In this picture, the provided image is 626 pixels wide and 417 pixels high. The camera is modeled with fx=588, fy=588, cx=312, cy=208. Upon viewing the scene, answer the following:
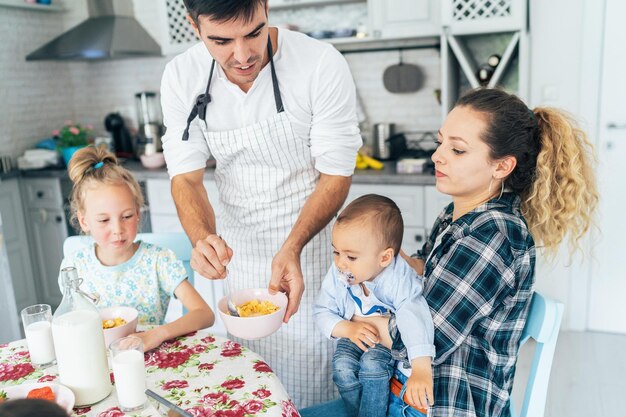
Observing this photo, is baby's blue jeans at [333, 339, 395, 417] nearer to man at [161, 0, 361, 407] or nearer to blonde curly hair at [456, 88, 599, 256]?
man at [161, 0, 361, 407]

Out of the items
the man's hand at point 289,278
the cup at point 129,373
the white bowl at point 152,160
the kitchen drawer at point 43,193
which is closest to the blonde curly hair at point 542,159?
the man's hand at point 289,278

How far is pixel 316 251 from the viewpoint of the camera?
1.89 meters

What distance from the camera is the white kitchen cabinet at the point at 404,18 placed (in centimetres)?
317

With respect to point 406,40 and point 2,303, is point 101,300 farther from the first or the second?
point 406,40

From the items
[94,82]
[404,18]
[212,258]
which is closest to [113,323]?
[212,258]

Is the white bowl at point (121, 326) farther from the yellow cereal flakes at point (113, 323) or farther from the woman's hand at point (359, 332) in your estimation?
the woman's hand at point (359, 332)

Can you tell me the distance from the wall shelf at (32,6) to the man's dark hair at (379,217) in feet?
11.3

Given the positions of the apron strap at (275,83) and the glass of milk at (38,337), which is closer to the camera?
the glass of milk at (38,337)

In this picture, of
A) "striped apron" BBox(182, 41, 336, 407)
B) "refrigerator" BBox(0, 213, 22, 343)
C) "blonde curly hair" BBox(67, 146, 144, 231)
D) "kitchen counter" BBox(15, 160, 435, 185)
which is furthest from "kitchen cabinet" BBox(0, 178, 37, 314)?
"striped apron" BBox(182, 41, 336, 407)

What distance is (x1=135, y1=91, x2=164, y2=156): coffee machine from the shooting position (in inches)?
155

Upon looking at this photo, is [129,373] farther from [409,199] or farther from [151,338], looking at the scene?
[409,199]

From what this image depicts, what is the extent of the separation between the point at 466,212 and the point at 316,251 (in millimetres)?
566

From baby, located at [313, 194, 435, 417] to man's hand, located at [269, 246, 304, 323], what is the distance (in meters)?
0.11

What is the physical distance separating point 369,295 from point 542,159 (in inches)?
21.3
